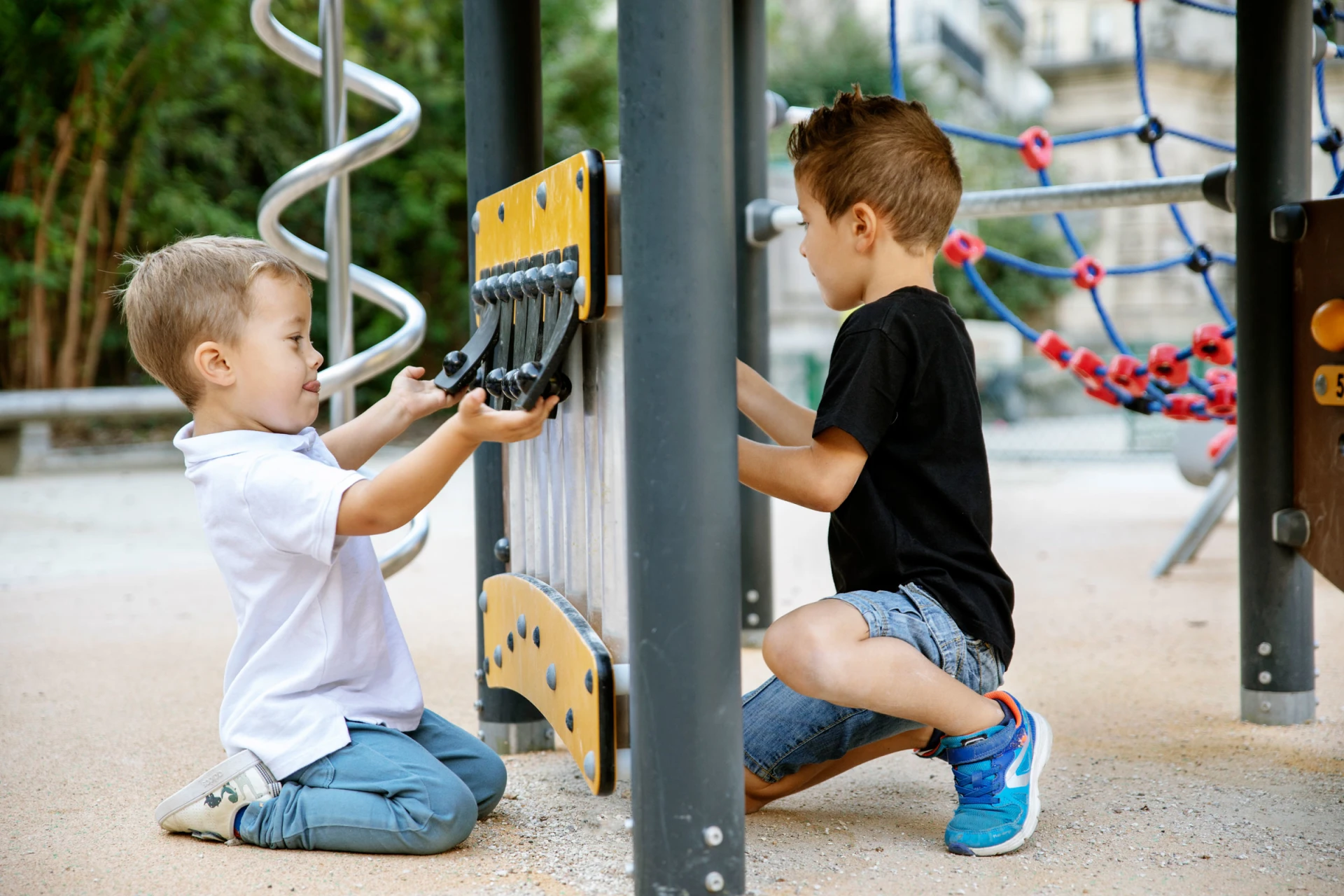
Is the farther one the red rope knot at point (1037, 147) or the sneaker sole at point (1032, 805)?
the red rope knot at point (1037, 147)

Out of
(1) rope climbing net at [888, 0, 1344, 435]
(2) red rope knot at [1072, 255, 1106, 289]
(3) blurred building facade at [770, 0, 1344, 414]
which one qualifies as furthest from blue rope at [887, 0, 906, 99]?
(3) blurred building facade at [770, 0, 1344, 414]

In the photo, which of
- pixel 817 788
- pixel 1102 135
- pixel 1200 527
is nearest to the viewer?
pixel 817 788

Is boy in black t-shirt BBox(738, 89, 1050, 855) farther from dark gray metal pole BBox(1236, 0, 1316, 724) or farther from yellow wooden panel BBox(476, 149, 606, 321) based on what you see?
dark gray metal pole BBox(1236, 0, 1316, 724)

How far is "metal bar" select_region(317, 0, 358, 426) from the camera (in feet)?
8.60

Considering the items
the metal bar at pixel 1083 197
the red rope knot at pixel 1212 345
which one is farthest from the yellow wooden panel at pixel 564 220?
the red rope knot at pixel 1212 345

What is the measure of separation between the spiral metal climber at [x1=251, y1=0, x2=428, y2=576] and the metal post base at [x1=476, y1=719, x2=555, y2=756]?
1.64 ft

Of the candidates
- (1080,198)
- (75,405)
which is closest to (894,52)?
(1080,198)

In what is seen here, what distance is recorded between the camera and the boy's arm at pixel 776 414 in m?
1.83

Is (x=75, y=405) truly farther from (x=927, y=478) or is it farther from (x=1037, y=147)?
(x=927, y=478)

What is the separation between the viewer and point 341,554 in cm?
177

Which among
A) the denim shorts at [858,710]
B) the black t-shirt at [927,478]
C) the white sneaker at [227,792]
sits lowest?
the white sneaker at [227,792]

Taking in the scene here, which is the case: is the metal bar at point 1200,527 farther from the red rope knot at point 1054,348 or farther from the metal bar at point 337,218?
the metal bar at point 337,218

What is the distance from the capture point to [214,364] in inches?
67.3

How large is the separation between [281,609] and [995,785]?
99cm
